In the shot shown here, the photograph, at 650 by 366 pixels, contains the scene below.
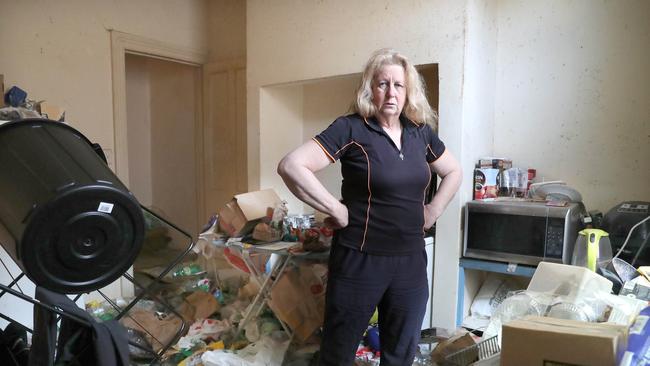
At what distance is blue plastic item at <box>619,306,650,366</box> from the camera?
86cm

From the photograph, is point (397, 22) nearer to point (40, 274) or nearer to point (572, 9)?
point (572, 9)

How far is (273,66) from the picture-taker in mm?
2783

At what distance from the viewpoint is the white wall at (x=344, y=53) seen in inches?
84.7

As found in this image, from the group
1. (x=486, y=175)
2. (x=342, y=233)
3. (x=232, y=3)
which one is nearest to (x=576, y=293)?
(x=342, y=233)

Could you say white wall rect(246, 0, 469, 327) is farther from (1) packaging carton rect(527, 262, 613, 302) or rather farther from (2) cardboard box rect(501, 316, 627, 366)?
(2) cardboard box rect(501, 316, 627, 366)

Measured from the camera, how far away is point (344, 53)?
2.46m

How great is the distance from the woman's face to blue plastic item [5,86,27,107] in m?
2.12

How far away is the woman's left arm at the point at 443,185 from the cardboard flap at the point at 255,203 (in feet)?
3.39

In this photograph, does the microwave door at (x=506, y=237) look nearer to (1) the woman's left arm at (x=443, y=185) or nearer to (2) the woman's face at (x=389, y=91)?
(1) the woman's left arm at (x=443, y=185)

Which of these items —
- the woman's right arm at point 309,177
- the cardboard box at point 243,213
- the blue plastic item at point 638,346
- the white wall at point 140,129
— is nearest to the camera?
the blue plastic item at point 638,346

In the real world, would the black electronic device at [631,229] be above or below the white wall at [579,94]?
below

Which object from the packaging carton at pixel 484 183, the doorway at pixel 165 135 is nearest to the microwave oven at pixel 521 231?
the packaging carton at pixel 484 183

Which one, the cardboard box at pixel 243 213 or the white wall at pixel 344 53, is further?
the cardboard box at pixel 243 213

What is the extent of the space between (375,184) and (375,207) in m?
0.09
